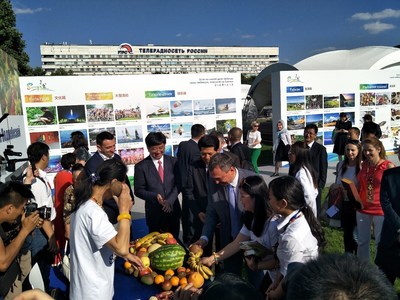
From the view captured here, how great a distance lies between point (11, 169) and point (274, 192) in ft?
13.9

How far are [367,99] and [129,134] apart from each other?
8.82 m

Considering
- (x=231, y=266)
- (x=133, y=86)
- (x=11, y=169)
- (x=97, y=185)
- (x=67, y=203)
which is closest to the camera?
(x=97, y=185)

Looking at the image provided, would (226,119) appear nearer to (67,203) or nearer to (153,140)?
(153,140)

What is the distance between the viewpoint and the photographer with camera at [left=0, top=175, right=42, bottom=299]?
2.36 meters

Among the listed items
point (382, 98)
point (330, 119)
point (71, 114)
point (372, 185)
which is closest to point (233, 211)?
point (372, 185)

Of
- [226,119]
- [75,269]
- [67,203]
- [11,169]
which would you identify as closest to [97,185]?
[75,269]

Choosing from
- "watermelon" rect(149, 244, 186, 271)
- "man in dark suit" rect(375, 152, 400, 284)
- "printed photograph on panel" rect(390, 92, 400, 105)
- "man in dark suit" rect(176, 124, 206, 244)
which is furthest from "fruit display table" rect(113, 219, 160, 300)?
"printed photograph on panel" rect(390, 92, 400, 105)

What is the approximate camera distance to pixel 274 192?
221 centimetres

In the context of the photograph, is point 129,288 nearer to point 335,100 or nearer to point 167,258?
point 167,258

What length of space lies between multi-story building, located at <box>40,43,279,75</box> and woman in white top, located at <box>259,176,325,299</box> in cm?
10136

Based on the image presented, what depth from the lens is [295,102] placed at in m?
10.9

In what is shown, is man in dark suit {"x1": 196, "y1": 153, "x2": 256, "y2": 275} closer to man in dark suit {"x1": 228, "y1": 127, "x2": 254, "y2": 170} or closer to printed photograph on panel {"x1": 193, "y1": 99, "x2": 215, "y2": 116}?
man in dark suit {"x1": 228, "y1": 127, "x2": 254, "y2": 170}

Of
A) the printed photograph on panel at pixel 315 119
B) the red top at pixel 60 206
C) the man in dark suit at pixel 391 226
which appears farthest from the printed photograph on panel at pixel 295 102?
the red top at pixel 60 206

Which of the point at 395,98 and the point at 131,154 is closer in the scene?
the point at 131,154
